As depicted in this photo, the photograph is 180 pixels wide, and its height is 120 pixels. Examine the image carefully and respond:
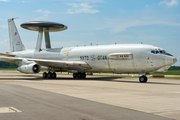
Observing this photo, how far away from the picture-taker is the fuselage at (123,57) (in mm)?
28109

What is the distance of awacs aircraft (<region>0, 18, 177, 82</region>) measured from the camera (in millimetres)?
28625

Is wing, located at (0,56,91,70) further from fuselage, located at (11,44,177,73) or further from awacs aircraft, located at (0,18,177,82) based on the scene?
fuselage, located at (11,44,177,73)

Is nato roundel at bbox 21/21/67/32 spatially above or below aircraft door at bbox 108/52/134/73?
above

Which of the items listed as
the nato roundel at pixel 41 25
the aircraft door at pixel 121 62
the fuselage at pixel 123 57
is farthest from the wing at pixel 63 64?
the nato roundel at pixel 41 25

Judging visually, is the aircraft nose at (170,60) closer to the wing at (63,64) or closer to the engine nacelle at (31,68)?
the wing at (63,64)

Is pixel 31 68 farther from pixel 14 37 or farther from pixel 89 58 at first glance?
pixel 14 37

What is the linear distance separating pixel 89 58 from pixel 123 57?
267 inches

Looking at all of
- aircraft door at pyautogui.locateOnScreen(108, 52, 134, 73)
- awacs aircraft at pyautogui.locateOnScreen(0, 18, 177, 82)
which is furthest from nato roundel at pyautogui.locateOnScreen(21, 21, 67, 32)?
aircraft door at pyautogui.locateOnScreen(108, 52, 134, 73)

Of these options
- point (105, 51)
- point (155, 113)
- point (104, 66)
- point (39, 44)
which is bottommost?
point (155, 113)

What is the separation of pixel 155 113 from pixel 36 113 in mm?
4709

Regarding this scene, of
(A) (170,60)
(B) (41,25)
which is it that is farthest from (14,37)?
(A) (170,60)

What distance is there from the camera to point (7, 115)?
8180 millimetres

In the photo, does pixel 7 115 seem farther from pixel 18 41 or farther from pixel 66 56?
pixel 18 41

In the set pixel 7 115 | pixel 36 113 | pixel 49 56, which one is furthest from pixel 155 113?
pixel 49 56
